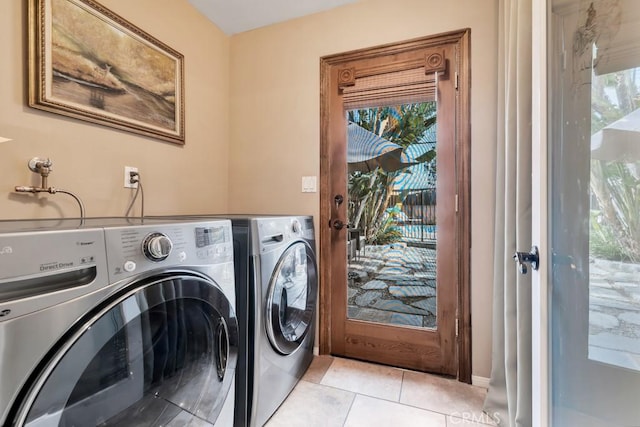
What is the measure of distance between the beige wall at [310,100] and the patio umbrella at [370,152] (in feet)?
0.81

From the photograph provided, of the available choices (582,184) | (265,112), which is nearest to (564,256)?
(582,184)

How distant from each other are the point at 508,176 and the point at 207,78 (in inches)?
→ 80.0

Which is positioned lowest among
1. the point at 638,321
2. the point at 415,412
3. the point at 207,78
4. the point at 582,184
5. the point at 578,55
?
the point at 415,412

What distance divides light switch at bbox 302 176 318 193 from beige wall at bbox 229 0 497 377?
0.04 meters

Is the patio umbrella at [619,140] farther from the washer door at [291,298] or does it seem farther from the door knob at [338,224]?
the door knob at [338,224]

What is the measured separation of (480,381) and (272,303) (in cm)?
131

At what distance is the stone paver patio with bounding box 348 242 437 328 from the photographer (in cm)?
179

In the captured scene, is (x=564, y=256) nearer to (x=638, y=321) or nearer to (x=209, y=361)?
(x=638, y=321)

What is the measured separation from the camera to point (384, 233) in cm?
190

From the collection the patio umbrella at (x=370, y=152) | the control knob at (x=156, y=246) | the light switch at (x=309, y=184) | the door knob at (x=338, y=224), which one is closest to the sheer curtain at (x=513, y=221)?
the patio umbrella at (x=370, y=152)

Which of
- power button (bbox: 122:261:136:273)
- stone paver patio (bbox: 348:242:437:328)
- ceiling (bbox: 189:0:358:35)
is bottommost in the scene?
stone paver patio (bbox: 348:242:437:328)

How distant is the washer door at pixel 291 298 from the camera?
133cm

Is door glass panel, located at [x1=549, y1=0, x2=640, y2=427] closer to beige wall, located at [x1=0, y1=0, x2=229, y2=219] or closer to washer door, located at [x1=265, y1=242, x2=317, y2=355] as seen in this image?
washer door, located at [x1=265, y1=242, x2=317, y2=355]

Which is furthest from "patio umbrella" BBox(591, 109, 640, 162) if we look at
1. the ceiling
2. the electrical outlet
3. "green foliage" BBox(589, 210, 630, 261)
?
the electrical outlet
